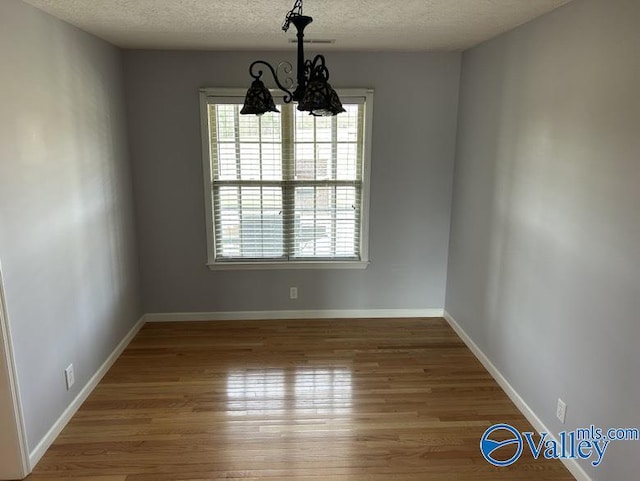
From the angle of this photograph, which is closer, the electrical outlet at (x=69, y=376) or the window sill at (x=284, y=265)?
the electrical outlet at (x=69, y=376)

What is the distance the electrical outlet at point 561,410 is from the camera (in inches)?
97.6

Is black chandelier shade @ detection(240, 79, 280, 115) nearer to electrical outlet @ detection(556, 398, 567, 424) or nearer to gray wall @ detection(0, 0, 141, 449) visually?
gray wall @ detection(0, 0, 141, 449)

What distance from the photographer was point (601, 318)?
7.09 feet

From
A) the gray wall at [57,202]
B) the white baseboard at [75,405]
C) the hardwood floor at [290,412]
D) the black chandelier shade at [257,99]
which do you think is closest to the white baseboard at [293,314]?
the hardwood floor at [290,412]

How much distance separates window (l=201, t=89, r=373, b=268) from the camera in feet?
13.0

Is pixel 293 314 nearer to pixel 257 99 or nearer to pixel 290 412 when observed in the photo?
pixel 290 412

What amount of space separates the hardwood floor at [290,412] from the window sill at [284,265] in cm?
58

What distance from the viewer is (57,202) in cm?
271

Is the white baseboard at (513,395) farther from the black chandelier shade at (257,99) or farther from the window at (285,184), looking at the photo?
the black chandelier shade at (257,99)

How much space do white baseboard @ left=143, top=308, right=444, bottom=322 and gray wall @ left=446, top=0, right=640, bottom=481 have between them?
875mm

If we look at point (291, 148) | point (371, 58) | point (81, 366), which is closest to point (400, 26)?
point (371, 58)

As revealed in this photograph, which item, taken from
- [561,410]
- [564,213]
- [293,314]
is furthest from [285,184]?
[561,410]

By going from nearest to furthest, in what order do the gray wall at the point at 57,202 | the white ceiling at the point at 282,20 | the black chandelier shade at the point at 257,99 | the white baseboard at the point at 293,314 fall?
the black chandelier shade at the point at 257,99 → the gray wall at the point at 57,202 → the white ceiling at the point at 282,20 → the white baseboard at the point at 293,314

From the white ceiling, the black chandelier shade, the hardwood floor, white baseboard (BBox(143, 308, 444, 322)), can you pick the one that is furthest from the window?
the black chandelier shade
